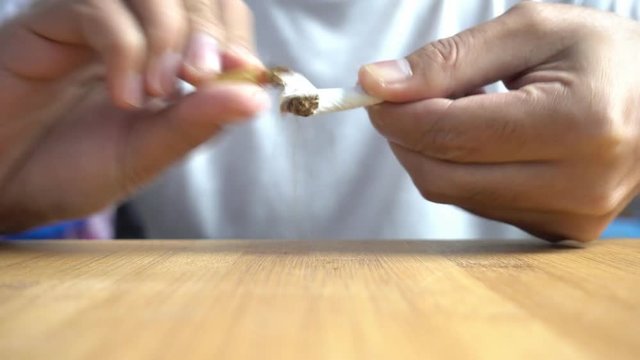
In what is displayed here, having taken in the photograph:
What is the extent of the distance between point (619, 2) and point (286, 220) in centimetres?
39

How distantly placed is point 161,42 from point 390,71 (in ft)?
0.37

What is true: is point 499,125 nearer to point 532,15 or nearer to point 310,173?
point 532,15

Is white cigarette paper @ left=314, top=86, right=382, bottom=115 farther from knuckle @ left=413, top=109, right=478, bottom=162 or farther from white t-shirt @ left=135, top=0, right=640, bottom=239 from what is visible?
white t-shirt @ left=135, top=0, right=640, bottom=239

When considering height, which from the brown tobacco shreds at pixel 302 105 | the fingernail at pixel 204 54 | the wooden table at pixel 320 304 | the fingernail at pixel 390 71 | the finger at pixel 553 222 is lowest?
the wooden table at pixel 320 304

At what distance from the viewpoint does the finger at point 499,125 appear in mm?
374

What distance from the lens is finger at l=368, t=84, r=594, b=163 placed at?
0.37 metres

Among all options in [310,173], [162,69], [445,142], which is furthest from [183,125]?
[310,173]

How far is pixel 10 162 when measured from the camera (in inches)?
17.6

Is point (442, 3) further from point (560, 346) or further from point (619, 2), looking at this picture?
point (560, 346)

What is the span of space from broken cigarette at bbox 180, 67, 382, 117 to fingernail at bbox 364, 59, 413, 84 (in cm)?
1

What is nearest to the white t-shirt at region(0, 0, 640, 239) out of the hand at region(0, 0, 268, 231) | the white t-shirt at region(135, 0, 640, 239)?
the white t-shirt at region(135, 0, 640, 239)

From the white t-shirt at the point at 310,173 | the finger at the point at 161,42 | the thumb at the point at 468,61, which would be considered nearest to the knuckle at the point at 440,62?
the thumb at the point at 468,61

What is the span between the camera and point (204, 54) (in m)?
0.38

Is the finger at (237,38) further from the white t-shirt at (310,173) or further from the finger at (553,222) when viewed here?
the white t-shirt at (310,173)
